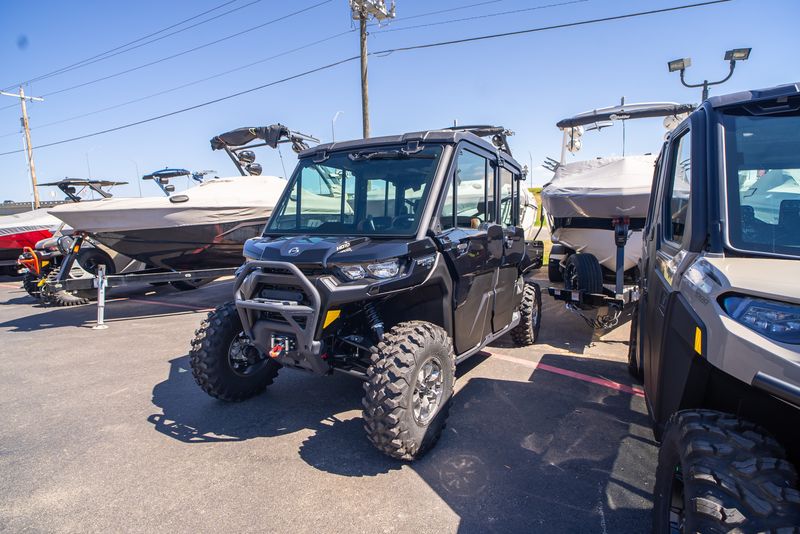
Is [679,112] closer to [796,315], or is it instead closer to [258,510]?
[796,315]

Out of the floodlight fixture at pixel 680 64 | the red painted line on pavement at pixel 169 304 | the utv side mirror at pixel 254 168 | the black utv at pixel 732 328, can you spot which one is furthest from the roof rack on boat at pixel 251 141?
the floodlight fixture at pixel 680 64

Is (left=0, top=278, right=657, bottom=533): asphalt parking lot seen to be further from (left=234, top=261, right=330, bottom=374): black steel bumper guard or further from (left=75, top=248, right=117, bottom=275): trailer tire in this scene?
(left=75, top=248, right=117, bottom=275): trailer tire

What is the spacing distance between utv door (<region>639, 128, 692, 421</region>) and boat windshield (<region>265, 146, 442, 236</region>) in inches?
68.3

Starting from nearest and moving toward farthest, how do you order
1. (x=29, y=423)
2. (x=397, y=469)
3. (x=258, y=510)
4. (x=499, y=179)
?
(x=258, y=510) → (x=397, y=469) → (x=29, y=423) → (x=499, y=179)

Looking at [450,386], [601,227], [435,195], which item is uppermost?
[435,195]

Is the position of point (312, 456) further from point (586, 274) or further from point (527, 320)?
point (586, 274)

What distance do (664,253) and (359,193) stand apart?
2480mm

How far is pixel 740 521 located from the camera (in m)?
1.50

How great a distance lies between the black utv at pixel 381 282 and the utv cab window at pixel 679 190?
1.54m

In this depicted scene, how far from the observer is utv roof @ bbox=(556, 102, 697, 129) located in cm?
768

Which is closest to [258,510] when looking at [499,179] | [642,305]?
[642,305]

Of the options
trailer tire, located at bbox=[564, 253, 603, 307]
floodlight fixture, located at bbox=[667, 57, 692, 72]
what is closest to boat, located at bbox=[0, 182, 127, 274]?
trailer tire, located at bbox=[564, 253, 603, 307]

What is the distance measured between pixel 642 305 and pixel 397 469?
240cm

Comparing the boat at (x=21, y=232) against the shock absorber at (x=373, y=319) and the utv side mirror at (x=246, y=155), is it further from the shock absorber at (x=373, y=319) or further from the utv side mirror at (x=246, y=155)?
the shock absorber at (x=373, y=319)
